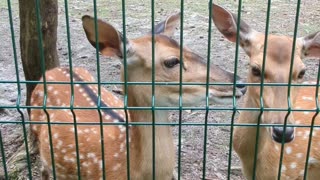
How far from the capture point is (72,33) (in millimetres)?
7605

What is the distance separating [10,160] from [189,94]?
2037 mm

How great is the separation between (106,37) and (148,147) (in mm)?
697

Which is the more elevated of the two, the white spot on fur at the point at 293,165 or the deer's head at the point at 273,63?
the deer's head at the point at 273,63

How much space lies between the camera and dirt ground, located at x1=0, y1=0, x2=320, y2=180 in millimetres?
4527

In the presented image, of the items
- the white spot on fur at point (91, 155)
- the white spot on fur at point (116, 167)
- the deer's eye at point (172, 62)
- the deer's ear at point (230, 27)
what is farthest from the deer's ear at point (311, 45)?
the white spot on fur at point (91, 155)

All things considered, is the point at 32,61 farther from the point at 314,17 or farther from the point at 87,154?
the point at 314,17

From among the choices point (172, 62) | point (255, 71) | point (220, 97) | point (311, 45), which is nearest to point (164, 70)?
point (172, 62)

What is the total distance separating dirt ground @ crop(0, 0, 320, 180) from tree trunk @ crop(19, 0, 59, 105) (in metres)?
0.30

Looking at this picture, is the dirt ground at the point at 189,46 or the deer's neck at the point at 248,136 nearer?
the deer's neck at the point at 248,136

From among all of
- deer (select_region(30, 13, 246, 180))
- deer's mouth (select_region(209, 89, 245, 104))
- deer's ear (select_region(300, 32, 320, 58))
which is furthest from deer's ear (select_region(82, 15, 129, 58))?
deer's ear (select_region(300, 32, 320, 58))

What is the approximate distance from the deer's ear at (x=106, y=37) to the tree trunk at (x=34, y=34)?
140 cm

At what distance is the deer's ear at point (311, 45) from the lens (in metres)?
3.18

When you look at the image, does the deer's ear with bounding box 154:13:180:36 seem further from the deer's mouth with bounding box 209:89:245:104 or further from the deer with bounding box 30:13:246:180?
the deer's mouth with bounding box 209:89:245:104

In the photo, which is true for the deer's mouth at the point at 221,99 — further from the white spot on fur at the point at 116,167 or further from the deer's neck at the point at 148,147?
the white spot on fur at the point at 116,167
